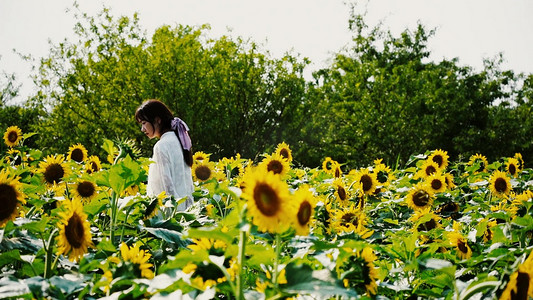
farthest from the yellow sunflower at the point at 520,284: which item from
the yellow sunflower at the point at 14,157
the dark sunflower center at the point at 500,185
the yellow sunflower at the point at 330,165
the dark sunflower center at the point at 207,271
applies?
the yellow sunflower at the point at 14,157

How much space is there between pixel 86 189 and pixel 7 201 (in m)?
1.20

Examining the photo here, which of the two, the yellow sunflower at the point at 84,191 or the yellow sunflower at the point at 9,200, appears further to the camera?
the yellow sunflower at the point at 84,191

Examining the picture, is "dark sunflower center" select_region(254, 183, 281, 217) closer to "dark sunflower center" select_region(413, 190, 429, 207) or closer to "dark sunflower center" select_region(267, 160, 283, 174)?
"dark sunflower center" select_region(267, 160, 283, 174)

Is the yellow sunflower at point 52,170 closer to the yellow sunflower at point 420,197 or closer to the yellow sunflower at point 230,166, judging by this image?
the yellow sunflower at point 230,166

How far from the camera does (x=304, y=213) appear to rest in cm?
116

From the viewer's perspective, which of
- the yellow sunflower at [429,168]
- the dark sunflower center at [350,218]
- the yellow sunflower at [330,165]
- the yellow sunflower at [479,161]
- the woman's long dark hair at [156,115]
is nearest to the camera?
the dark sunflower center at [350,218]

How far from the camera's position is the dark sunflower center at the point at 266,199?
3.51ft

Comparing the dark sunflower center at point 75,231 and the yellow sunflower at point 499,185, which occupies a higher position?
the yellow sunflower at point 499,185

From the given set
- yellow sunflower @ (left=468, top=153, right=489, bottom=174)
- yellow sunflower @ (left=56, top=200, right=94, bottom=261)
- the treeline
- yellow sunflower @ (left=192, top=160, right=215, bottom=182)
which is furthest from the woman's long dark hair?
the treeline

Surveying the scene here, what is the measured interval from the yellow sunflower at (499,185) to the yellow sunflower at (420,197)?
1.68ft

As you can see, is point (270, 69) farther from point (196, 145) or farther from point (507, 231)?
point (507, 231)

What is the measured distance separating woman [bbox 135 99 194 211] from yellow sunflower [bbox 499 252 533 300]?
2654 millimetres

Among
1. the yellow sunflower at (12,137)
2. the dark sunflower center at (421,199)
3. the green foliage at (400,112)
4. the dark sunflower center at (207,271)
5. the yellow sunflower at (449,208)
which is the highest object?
the green foliage at (400,112)

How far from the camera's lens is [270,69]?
15.1m
